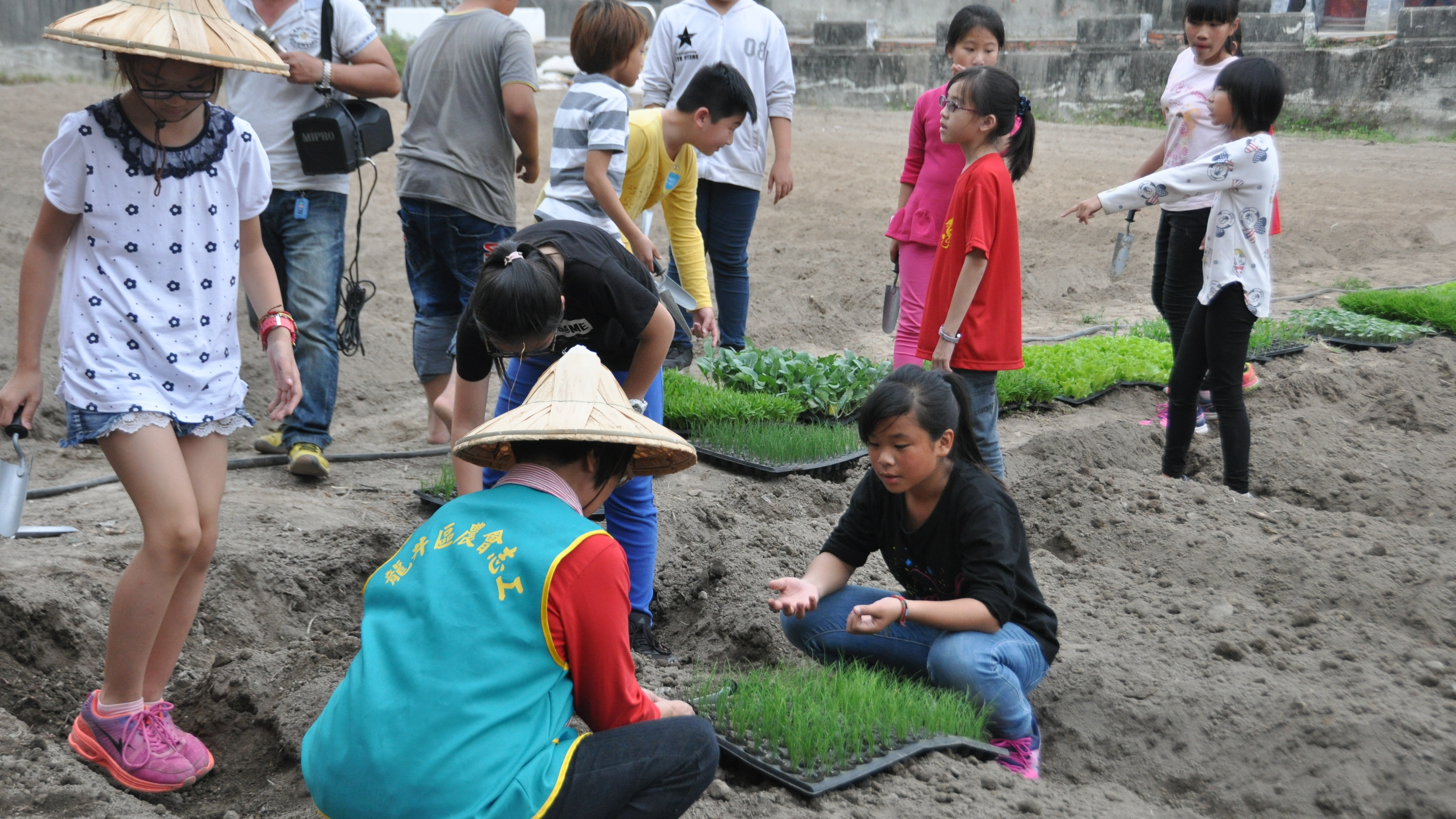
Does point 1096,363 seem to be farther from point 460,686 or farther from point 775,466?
point 460,686

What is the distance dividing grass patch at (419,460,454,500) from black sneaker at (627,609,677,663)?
1143 mm

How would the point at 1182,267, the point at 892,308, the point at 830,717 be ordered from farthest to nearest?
the point at 892,308
the point at 1182,267
the point at 830,717

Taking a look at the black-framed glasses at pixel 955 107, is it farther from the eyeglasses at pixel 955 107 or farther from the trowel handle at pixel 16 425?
the trowel handle at pixel 16 425

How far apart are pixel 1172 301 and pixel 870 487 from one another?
264 centimetres

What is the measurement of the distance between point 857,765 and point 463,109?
3.16m

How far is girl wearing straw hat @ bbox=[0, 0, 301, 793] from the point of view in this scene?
2.59 metres

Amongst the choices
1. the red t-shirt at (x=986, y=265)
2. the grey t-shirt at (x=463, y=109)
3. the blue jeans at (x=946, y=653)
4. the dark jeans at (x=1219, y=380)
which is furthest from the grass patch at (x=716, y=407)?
the blue jeans at (x=946, y=653)

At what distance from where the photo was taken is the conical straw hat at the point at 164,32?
2498 millimetres

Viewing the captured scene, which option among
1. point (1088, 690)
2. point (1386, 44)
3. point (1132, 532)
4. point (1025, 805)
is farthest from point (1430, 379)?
point (1386, 44)

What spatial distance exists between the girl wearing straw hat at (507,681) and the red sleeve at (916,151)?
3327mm

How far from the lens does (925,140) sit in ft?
16.8

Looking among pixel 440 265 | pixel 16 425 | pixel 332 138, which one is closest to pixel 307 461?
pixel 440 265

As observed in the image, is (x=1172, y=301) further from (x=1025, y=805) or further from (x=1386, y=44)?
(x=1386, y=44)

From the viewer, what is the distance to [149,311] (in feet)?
8.77
